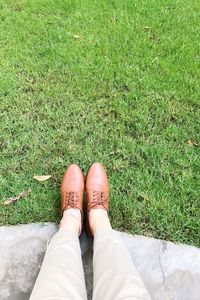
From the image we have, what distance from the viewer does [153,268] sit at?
80.7 inches

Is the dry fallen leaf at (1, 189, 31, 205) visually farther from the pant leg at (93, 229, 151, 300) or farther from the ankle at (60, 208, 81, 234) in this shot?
the pant leg at (93, 229, 151, 300)

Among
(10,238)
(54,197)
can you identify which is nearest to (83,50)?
(54,197)

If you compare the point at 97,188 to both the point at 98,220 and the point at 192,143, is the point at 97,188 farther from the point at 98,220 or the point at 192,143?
the point at 192,143

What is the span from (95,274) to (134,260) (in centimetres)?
39

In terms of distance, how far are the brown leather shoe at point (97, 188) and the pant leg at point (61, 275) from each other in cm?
34

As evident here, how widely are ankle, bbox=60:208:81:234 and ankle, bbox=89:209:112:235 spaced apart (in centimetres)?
7

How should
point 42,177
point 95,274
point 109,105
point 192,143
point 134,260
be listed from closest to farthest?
1. point 95,274
2. point 134,260
3. point 42,177
4. point 192,143
5. point 109,105

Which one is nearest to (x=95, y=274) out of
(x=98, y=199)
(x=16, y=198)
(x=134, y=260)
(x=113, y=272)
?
(x=113, y=272)

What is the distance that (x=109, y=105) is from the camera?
2805 mm

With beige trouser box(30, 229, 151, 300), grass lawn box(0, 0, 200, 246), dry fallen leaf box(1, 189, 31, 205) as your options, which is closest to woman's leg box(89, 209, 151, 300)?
beige trouser box(30, 229, 151, 300)

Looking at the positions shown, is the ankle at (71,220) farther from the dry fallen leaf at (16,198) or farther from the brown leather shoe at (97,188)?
the dry fallen leaf at (16,198)

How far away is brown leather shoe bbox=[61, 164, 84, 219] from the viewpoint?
7.37 ft

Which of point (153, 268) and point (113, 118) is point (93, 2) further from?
point (153, 268)

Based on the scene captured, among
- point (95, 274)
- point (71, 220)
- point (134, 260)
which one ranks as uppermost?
point (95, 274)
